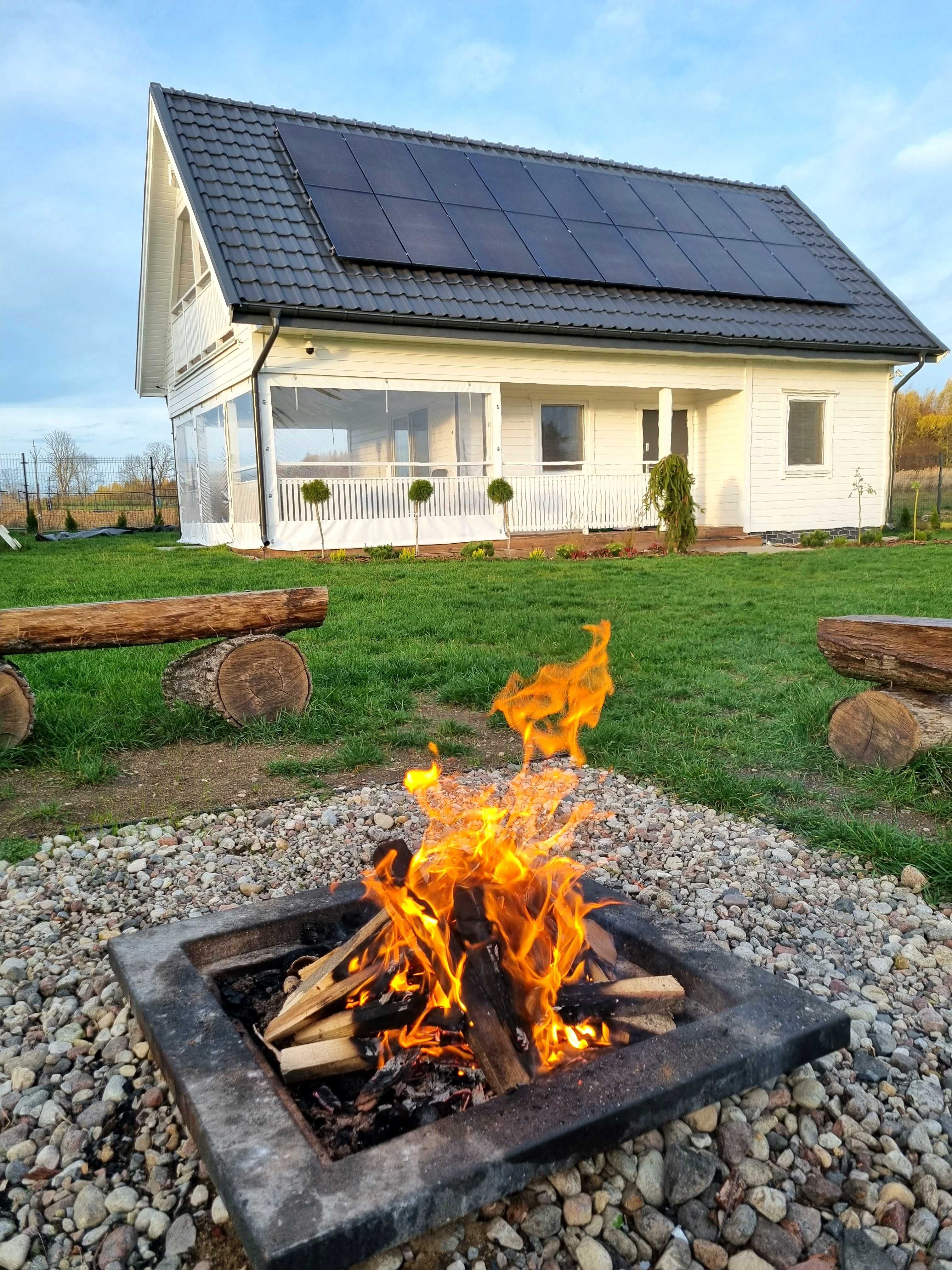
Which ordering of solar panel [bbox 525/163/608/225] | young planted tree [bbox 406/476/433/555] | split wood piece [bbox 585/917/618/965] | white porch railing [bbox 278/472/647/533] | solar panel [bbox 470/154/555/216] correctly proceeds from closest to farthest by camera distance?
split wood piece [bbox 585/917/618/965]
young planted tree [bbox 406/476/433/555]
white porch railing [bbox 278/472/647/533]
solar panel [bbox 470/154/555/216]
solar panel [bbox 525/163/608/225]

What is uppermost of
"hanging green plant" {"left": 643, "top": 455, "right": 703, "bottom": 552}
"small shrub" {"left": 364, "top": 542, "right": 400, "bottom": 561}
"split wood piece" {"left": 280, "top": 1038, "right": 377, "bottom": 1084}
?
"hanging green plant" {"left": 643, "top": 455, "right": 703, "bottom": 552}

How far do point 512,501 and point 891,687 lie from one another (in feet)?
35.2

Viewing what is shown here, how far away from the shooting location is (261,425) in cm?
1245

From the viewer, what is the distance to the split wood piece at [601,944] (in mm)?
2160

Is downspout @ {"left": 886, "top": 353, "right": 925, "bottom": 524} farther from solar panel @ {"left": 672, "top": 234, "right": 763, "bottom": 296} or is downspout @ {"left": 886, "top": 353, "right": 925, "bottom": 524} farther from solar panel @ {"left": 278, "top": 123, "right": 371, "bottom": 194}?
solar panel @ {"left": 278, "top": 123, "right": 371, "bottom": 194}

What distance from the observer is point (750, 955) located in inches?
101

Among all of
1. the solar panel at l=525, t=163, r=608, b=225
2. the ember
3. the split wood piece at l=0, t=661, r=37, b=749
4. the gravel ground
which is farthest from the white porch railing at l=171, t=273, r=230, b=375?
the ember

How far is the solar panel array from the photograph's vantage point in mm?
13438

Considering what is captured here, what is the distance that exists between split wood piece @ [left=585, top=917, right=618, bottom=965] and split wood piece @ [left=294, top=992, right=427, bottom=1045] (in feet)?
1.59

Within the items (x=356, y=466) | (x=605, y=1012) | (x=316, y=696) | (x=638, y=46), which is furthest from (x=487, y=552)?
(x=605, y=1012)

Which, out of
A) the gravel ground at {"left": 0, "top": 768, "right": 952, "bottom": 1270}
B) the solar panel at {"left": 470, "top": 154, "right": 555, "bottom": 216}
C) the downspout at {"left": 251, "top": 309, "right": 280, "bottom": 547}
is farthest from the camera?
the solar panel at {"left": 470, "top": 154, "right": 555, "bottom": 216}

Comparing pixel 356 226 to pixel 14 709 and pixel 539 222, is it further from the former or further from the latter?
pixel 14 709

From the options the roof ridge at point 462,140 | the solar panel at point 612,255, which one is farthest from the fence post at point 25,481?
the solar panel at point 612,255

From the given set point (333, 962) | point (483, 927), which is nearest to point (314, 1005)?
point (333, 962)
